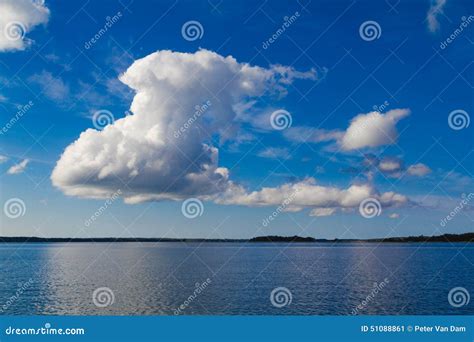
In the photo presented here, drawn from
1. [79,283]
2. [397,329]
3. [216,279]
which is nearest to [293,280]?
[216,279]

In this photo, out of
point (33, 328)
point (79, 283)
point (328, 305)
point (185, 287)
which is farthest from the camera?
point (79, 283)

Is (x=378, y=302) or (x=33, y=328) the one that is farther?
(x=378, y=302)

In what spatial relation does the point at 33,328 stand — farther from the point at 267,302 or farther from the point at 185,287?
the point at 185,287

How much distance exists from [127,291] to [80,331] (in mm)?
36238

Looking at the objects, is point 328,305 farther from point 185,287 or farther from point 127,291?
point 127,291

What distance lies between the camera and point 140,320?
25906 mm

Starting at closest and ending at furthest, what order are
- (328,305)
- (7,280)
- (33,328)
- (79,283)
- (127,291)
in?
(33,328), (328,305), (127,291), (79,283), (7,280)

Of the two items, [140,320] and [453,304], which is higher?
[453,304]

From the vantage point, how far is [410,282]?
7256cm

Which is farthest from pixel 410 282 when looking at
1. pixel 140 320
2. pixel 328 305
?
pixel 140 320

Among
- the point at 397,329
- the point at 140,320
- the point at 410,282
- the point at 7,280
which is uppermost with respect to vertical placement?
the point at 410,282

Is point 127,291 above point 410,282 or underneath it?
underneath

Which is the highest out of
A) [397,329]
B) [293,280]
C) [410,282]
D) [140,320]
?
[410,282]

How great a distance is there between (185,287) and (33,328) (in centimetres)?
4093
